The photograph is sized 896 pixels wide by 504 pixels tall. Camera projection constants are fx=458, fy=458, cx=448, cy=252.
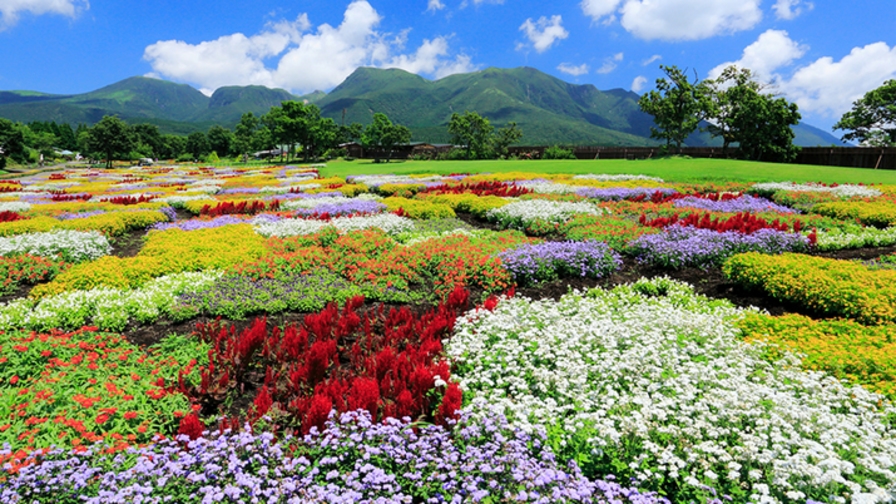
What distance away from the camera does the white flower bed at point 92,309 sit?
21.8ft

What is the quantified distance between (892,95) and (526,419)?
8355 centimetres

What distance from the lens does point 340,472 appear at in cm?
344

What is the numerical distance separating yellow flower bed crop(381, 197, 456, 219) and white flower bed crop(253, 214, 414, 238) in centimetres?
143

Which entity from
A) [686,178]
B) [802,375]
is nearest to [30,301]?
[802,375]

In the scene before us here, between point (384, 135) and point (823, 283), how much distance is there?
218 feet

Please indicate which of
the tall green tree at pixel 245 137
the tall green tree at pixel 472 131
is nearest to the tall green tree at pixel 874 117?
the tall green tree at pixel 472 131

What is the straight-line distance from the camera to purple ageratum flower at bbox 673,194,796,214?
14555 mm

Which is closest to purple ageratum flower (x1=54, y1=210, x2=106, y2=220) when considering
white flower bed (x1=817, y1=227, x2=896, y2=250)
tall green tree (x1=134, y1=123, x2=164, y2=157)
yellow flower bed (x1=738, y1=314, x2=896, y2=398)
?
yellow flower bed (x1=738, y1=314, x2=896, y2=398)

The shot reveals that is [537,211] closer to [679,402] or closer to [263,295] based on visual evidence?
[263,295]

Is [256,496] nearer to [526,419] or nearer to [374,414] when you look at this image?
[374,414]

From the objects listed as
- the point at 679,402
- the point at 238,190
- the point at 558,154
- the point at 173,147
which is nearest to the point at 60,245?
the point at 679,402

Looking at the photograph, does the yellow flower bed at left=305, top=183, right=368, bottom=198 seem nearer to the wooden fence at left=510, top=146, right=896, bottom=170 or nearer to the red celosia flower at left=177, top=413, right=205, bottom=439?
the red celosia flower at left=177, top=413, right=205, bottom=439

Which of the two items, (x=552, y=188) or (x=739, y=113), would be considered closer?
(x=552, y=188)

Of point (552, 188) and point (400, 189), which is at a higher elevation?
point (552, 188)
